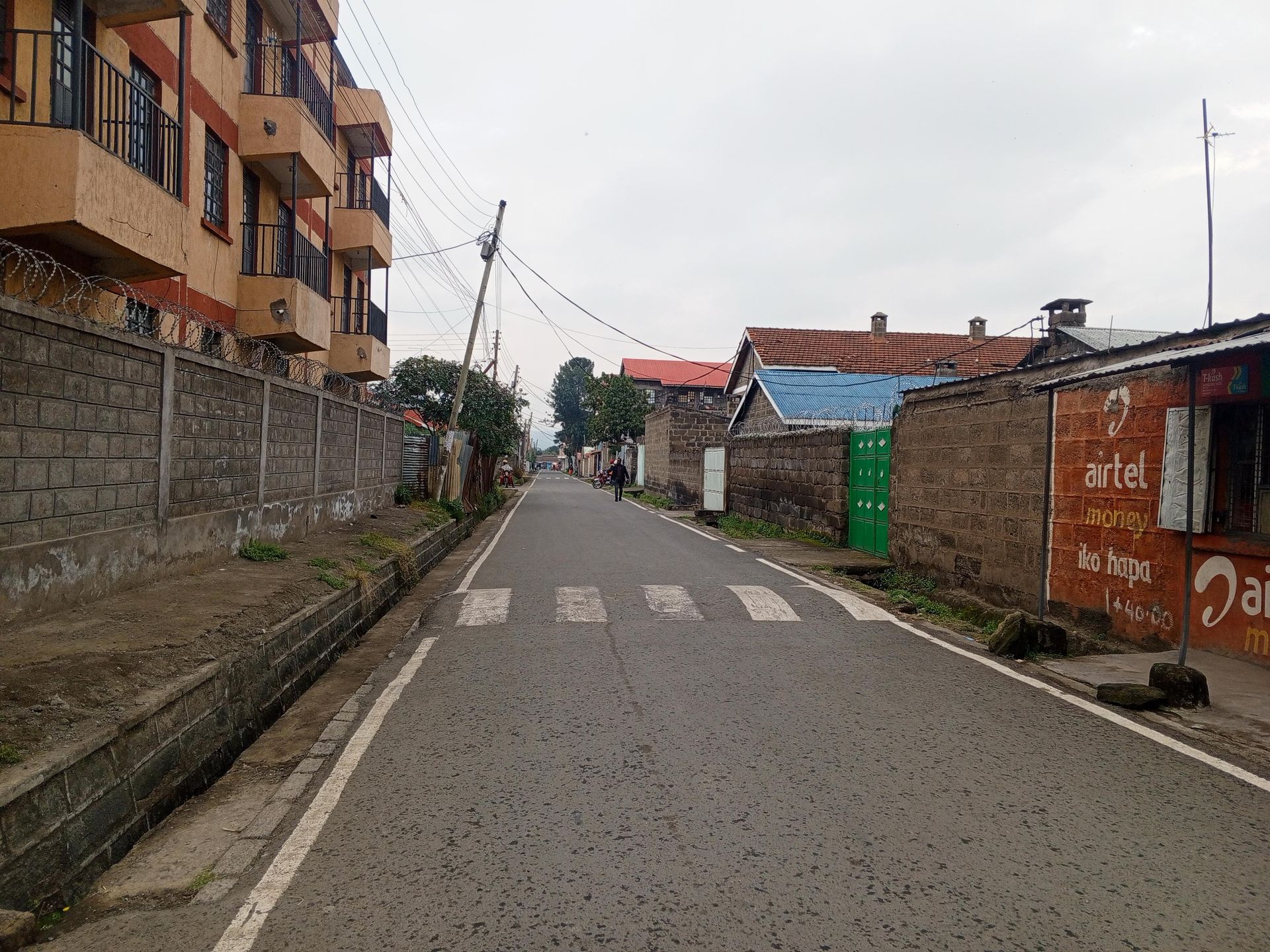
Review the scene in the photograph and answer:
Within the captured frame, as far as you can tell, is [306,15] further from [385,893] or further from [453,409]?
[385,893]

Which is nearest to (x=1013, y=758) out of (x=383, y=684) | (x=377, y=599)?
(x=383, y=684)

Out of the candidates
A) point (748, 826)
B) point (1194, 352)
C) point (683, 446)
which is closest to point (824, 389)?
point (683, 446)

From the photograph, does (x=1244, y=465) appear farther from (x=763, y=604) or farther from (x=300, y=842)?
(x=300, y=842)

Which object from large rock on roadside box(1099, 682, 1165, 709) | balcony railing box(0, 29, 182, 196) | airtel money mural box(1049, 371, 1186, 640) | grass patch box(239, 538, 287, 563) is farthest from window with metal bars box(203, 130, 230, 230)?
large rock on roadside box(1099, 682, 1165, 709)

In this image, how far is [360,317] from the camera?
23.6 m

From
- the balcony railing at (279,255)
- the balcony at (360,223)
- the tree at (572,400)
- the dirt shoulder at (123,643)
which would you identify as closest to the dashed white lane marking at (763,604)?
the dirt shoulder at (123,643)

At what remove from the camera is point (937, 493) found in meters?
12.2

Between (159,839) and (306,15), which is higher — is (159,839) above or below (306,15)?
below

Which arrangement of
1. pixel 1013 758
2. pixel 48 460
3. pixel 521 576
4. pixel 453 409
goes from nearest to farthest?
pixel 1013 758, pixel 48 460, pixel 521 576, pixel 453 409

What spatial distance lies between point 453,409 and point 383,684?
1862 centimetres

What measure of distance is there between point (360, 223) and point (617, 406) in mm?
41915

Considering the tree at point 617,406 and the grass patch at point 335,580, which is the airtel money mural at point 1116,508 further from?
the tree at point 617,406

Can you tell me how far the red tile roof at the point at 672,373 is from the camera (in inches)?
3300

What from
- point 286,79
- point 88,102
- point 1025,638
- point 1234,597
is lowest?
point 1025,638
